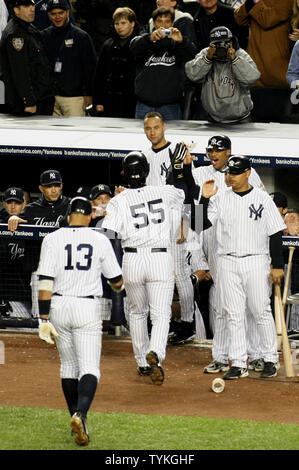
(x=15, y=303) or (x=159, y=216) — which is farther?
(x=15, y=303)

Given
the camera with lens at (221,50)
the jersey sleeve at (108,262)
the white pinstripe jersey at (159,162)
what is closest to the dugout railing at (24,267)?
the white pinstripe jersey at (159,162)

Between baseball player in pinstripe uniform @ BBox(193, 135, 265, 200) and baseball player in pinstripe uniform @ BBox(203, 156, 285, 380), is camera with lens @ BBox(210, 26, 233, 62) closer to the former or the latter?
baseball player in pinstripe uniform @ BBox(193, 135, 265, 200)

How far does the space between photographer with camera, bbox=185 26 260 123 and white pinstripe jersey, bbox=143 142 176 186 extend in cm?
119

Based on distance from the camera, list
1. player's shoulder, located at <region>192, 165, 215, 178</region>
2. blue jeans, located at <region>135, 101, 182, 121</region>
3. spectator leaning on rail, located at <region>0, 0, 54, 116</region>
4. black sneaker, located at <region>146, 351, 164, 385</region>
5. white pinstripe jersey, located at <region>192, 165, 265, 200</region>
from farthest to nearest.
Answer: spectator leaning on rail, located at <region>0, 0, 54, 116</region> → blue jeans, located at <region>135, 101, 182, 121</region> → player's shoulder, located at <region>192, 165, 215, 178</region> → white pinstripe jersey, located at <region>192, 165, 265, 200</region> → black sneaker, located at <region>146, 351, 164, 385</region>

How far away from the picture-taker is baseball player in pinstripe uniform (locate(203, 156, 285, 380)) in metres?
9.12

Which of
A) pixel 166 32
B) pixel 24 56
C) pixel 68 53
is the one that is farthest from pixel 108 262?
pixel 68 53

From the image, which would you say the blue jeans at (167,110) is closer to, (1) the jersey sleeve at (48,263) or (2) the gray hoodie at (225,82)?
(2) the gray hoodie at (225,82)

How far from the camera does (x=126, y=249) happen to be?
930cm

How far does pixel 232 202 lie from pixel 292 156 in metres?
1.99

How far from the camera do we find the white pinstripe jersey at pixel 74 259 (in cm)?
759

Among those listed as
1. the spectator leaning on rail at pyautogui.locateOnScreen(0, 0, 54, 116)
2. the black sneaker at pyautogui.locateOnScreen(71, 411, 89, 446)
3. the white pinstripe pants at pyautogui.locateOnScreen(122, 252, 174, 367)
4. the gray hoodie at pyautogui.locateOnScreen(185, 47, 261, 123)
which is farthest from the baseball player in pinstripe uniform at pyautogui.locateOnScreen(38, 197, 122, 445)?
the spectator leaning on rail at pyautogui.locateOnScreen(0, 0, 54, 116)

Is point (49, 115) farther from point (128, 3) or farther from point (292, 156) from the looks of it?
point (292, 156)

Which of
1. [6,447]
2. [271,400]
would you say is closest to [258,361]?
[271,400]

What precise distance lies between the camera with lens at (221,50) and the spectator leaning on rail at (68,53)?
1.90 meters
